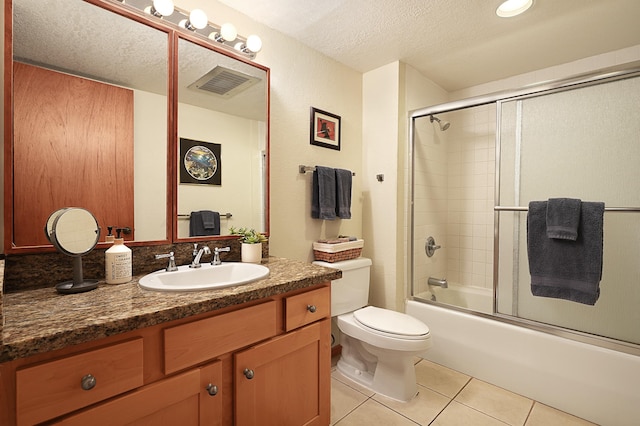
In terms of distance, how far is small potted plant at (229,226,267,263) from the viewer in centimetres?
155

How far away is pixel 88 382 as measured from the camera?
0.76m

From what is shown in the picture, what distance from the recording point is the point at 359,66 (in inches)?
94.9

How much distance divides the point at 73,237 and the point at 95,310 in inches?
14.1

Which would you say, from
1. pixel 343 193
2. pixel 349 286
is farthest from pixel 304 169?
pixel 349 286

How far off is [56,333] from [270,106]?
1.53m

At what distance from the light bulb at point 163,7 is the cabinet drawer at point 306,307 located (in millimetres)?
1358

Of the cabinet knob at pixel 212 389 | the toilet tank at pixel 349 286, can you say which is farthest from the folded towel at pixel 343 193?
the cabinet knob at pixel 212 389

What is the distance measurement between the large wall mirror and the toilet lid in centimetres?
93

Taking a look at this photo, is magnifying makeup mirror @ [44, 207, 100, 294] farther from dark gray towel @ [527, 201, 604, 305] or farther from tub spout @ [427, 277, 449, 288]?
tub spout @ [427, 277, 449, 288]

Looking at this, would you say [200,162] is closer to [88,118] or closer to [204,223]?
[204,223]

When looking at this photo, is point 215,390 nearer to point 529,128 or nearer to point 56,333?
point 56,333

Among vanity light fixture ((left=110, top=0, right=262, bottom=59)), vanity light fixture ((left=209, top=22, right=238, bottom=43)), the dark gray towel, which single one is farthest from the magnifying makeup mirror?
the dark gray towel

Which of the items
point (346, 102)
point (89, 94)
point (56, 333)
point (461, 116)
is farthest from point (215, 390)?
point (461, 116)

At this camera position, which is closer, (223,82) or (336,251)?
(223,82)
